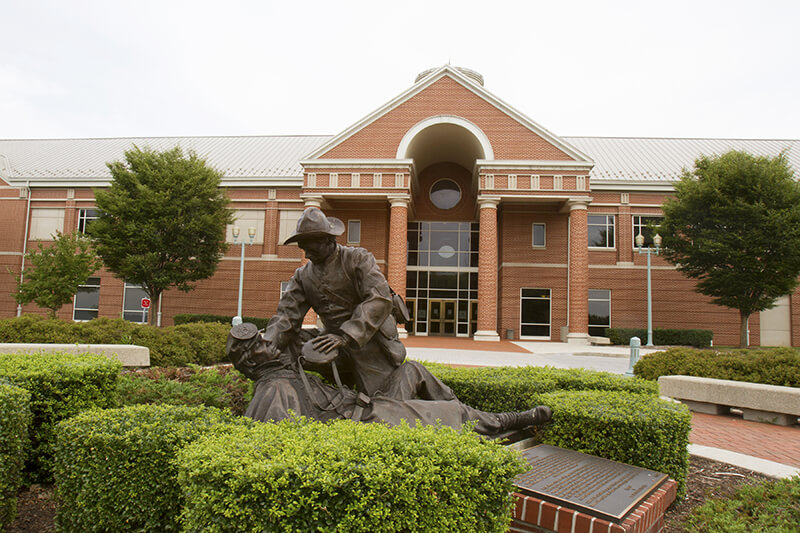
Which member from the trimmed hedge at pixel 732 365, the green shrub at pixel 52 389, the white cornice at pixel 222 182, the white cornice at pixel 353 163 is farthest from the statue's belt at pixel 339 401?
the white cornice at pixel 222 182

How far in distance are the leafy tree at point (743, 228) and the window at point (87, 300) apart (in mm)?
33453

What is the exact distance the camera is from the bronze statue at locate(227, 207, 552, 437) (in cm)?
371

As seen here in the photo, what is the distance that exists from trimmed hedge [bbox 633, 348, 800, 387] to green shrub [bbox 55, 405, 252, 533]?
9303 mm

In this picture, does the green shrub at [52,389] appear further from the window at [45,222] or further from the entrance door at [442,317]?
the window at [45,222]

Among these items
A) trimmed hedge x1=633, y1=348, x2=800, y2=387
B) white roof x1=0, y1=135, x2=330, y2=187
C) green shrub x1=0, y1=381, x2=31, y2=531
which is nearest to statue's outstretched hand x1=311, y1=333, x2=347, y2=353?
green shrub x1=0, y1=381, x2=31, y2=531

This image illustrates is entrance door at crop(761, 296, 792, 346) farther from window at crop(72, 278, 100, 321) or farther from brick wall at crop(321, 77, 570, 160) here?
window at crop(72, 278, 100, 321)

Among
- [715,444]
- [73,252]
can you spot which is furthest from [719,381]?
[73,252]

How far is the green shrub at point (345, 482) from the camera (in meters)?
2.32

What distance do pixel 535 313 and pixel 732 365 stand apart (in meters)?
19.8

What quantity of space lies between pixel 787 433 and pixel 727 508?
15.4 ft

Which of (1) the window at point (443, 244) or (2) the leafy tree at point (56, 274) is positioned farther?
(1) the window at point (443, 244)

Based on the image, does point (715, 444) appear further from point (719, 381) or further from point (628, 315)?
point (628, 315)

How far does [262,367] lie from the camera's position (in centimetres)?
382

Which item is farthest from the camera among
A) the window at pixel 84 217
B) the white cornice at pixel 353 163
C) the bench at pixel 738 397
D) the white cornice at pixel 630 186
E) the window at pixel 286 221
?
the window at pixel 84 217
